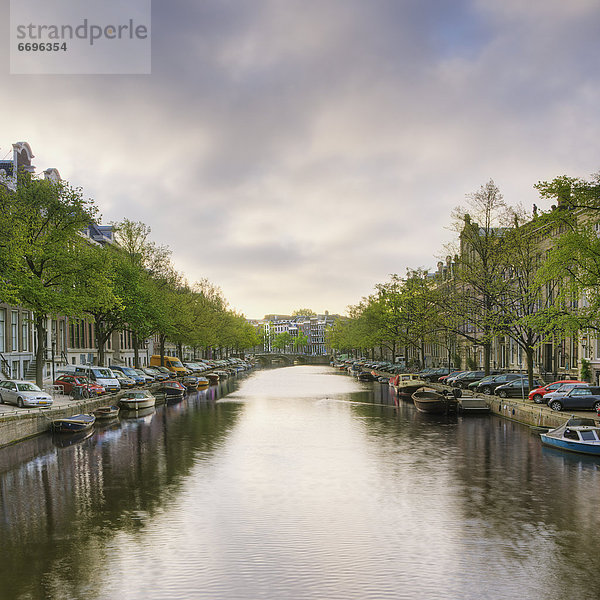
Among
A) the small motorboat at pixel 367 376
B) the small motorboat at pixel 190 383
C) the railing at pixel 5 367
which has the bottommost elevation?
the small motorboat at pixel 367 376

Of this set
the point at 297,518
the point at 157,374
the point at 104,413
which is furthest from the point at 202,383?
the point at 297,518

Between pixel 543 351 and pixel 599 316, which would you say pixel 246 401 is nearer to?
pixel 543 351

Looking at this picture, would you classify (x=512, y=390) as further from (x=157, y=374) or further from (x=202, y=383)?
(x=202, y=383)

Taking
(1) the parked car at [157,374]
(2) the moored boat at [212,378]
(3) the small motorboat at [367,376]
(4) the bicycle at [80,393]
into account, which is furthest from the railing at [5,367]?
(3) the small motorboat at [367,376]

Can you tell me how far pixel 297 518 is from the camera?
20.2m

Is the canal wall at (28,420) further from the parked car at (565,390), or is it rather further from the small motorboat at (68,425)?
the parked car at (565,390)

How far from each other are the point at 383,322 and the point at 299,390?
22.7 metres

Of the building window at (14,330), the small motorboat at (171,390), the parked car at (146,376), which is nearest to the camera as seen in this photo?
the building window at (14,330)

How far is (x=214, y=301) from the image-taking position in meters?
134

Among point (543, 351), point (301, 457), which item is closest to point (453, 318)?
point (543, 351)

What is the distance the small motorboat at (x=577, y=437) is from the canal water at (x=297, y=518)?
74 cm

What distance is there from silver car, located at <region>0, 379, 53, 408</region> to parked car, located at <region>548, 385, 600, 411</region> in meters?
33.1

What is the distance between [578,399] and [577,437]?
9.49m

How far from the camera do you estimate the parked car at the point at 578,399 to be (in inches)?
1518
